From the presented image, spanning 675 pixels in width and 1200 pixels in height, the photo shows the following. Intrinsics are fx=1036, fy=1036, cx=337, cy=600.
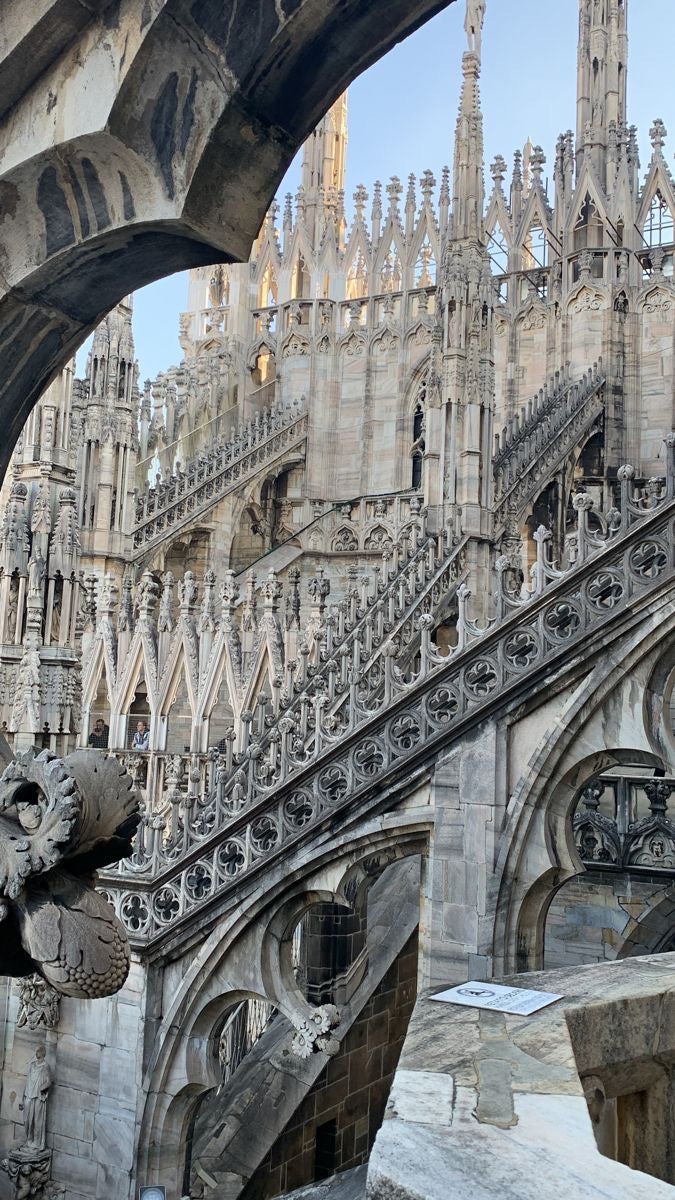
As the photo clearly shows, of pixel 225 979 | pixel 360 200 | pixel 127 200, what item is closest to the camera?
pixel 127 200

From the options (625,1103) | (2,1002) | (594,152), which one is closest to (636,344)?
(594,152)

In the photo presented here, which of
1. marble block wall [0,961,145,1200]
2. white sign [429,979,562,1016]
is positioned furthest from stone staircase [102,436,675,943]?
white sign [429,979,562,1016]

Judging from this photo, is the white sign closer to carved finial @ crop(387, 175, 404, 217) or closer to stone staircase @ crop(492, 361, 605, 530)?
stone staircase @ crop(492, 361, 605, 530)

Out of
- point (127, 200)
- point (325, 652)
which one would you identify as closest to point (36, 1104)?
point (325, 652)

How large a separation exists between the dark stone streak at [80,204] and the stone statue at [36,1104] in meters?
8.05

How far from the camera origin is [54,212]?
6.84 ft

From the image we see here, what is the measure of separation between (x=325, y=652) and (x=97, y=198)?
29.9 feet

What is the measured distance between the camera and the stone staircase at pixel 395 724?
24.7 feet

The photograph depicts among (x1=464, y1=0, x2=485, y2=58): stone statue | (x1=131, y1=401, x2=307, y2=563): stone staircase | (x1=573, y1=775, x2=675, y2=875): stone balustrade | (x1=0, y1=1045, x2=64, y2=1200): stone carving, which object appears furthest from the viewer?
(x1=131, y1=401, x2=307, y2=563): stone staircase

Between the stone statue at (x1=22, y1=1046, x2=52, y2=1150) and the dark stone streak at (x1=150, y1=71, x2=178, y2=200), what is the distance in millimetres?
8230

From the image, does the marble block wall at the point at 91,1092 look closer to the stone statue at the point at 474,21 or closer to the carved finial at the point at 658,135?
the stone statue at the point at 474,21

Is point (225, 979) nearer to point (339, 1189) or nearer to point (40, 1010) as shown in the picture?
point (40, 1010)

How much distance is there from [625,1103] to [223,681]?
32.6 feet

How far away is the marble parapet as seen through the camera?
1.70 metres
